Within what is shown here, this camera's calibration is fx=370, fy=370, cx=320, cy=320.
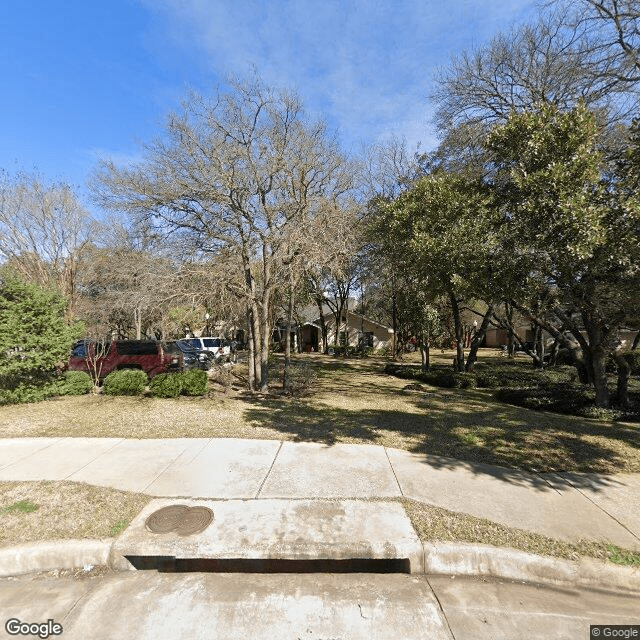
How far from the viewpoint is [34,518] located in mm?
3965

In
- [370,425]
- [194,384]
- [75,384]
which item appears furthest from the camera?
[75,384]

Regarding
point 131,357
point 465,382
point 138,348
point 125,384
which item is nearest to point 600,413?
point 465,382

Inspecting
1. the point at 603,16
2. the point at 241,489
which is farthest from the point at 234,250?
the point at 603,16

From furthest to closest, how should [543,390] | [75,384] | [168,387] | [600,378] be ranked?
1. [543,390]
2. [75,384]
3. [168,387]
4. [600,378]

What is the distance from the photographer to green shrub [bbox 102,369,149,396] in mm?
10031

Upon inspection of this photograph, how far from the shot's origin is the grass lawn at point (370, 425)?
20.0ft

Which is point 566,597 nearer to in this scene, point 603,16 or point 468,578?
point 468,578

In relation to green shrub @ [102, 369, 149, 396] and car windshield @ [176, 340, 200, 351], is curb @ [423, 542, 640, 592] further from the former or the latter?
car windshield @ [176, 340, 200, 351]

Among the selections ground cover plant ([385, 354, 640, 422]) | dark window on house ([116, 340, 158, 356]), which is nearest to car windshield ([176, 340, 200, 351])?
dark window on house ([116, 340, 158, 356])

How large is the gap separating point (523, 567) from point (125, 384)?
9778mm

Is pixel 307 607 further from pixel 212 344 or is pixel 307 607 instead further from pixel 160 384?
pixel 212 344

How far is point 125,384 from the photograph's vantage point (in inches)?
395

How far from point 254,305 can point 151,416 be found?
4459 millimetres

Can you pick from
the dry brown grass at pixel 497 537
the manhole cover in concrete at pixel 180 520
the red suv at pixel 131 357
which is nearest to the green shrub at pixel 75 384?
the red suv at pixel 131 357
